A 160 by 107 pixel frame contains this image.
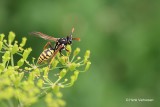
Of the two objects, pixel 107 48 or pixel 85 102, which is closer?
pixel 85 102

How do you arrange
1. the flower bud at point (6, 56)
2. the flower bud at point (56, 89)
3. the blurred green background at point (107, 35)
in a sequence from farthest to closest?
the blurred green background at point (107, 35) < the flower bud at point (6, 56) < the flower bud at point (56, 89)

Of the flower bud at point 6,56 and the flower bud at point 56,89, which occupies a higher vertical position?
the flower bud at point 6,56

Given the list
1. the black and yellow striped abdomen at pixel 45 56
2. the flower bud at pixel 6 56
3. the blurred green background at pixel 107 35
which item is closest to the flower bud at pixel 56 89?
the flower bud at pixel 6 56

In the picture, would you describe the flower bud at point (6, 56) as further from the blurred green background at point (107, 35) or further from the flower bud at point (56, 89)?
the blurred green background at point (107, 35)

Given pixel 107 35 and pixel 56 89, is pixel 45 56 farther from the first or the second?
pixel 107 35

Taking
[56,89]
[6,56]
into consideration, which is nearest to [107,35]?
[6,56]

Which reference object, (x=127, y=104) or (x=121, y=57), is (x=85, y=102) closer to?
(x=127, y=104)

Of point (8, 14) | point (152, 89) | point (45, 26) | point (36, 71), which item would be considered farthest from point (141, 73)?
point (36, 71)

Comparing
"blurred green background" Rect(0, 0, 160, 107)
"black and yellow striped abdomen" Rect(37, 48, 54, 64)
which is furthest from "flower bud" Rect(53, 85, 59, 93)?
"blurred green background" Rect(0, 0, 160, 107)

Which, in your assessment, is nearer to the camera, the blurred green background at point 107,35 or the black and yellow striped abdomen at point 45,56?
the black and yellow striped abdomen at point 45,56
